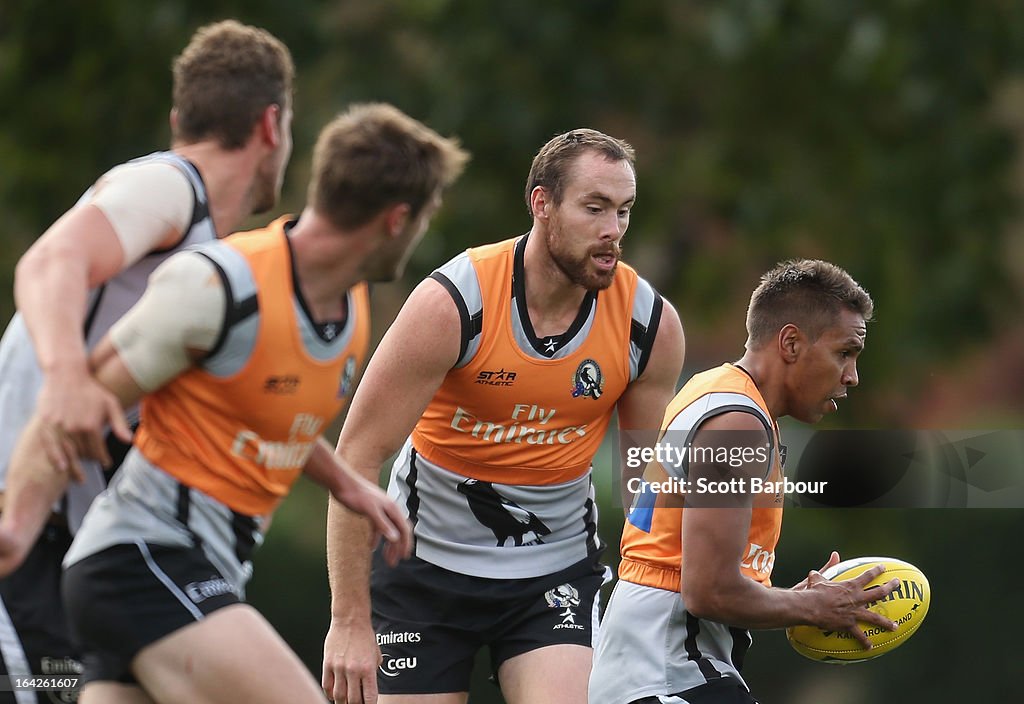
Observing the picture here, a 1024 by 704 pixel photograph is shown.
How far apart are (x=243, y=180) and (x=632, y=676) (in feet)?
6.40

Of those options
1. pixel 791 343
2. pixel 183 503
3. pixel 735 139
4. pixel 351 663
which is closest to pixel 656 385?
pixel 791 343

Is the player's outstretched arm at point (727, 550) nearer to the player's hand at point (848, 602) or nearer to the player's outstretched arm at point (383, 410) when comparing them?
the player's hand at point (848, 602)

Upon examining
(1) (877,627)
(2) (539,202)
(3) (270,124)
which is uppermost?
(2) (539,202)

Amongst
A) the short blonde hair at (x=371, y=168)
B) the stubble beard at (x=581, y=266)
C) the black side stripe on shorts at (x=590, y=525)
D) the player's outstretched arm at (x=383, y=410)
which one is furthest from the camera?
the black side stripe on shorts at (x=590, y=525)

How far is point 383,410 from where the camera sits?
4879 mm

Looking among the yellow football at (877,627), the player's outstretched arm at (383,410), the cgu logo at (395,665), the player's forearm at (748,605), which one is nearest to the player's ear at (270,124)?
the player's outstretched arm at (383,410)

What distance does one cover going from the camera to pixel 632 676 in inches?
181

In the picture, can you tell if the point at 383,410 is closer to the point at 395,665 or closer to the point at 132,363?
the point at 395,665

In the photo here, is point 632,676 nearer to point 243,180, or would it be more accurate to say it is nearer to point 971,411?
point 243,180

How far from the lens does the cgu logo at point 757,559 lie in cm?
460

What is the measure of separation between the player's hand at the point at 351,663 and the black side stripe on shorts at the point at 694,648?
102 centimetres

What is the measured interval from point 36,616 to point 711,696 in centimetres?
207

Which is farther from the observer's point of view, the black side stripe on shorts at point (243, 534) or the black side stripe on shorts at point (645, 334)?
the black side stripe on shorts at point (645, 334)

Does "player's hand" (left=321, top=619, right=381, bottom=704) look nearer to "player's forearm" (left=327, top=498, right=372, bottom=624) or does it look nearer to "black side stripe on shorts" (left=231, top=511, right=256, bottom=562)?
"player's forearm" (left=327, top=498, right=372, bottom=624)
